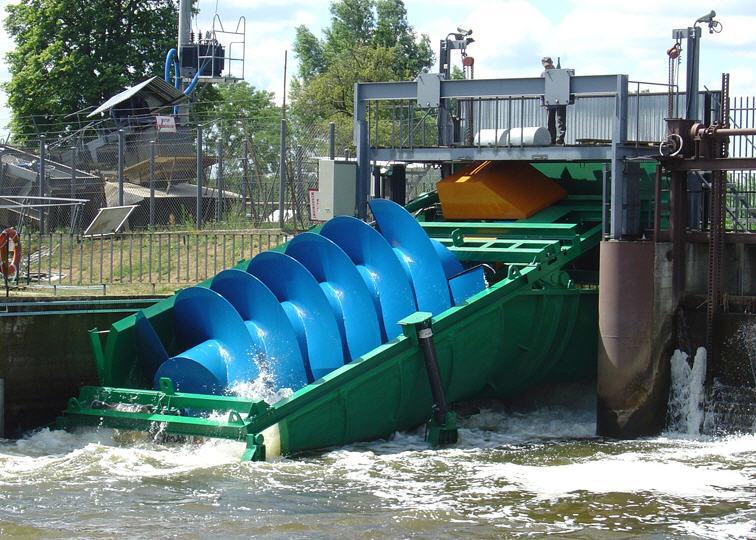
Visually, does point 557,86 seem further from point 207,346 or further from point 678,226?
point 207,346

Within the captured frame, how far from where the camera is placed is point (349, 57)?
6525 centimetres

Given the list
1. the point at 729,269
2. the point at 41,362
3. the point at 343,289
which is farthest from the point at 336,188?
the point at 729,269

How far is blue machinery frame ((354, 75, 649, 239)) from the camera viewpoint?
1970 cm

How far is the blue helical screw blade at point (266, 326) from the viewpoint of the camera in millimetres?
18047

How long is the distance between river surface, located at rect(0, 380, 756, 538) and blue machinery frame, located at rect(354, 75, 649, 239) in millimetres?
3832

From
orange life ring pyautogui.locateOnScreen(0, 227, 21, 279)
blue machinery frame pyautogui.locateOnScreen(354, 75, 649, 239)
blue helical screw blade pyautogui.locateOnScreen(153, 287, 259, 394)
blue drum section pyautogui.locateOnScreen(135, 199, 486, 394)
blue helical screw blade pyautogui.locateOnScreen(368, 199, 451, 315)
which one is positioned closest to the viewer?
blue helical screw blade pyautogui.locateOnScreen(153, 287, 259, 394)

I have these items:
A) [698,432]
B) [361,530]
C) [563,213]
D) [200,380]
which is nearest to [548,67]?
[563,213]

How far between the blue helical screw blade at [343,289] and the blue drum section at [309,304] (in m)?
0.01

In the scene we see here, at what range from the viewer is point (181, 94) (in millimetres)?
38188

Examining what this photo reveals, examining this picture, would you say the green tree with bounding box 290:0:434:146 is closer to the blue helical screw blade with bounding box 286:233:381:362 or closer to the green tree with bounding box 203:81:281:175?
the green tree with bounding box 203:81:281:175

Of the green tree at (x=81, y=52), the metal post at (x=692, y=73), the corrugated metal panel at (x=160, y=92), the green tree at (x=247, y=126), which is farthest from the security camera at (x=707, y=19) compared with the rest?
the green tree at (x=81, y=52)

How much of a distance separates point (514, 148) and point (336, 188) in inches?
126

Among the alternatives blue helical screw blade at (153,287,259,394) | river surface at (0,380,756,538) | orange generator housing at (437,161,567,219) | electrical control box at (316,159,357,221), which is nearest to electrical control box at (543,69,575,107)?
orange generator housing at (437,161,567,219)

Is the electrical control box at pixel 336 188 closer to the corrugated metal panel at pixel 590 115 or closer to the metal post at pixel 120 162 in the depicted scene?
the corrugated metal panel at pixel 590 115
